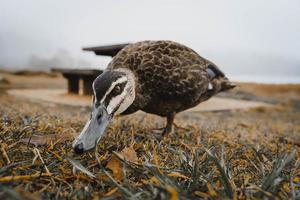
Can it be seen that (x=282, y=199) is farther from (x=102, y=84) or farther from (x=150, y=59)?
(x=150, y=59)

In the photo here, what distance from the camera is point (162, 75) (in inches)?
90.0

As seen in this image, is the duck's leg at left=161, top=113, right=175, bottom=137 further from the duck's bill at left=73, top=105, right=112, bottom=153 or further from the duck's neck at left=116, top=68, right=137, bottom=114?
the duck's bill at left=73, top=105, right=112, bottom=153

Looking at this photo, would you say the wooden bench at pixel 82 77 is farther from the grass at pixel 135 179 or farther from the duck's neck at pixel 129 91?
the grass at pixel 135 179

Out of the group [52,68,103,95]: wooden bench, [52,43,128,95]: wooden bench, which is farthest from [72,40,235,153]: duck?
[52,68,103,95]: wooden bench

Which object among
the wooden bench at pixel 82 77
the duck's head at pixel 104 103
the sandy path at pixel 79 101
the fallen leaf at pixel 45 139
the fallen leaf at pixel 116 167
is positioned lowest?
the sandy path at pixel 79 101

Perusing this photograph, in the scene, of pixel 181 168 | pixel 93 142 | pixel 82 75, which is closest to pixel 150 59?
pixel 93 142

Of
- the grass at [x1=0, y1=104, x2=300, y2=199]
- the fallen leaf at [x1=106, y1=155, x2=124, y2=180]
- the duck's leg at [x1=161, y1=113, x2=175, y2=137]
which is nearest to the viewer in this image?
the grass at [x1=0, y1=104, x2=300, y2=199]

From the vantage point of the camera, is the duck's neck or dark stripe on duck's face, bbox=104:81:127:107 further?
the duck's neck

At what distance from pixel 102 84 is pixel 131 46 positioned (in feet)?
2.84

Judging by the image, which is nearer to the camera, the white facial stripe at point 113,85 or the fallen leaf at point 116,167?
the fallen leaf at point 116,167

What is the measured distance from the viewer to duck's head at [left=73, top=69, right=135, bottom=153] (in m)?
1.48

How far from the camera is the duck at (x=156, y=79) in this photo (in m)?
1.93

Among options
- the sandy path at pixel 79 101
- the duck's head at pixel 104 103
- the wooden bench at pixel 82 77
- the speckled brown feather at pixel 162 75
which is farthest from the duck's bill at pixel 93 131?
the wooden bench at pixel 82 77

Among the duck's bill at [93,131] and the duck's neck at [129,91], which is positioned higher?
the duck's neck at [129,91]
